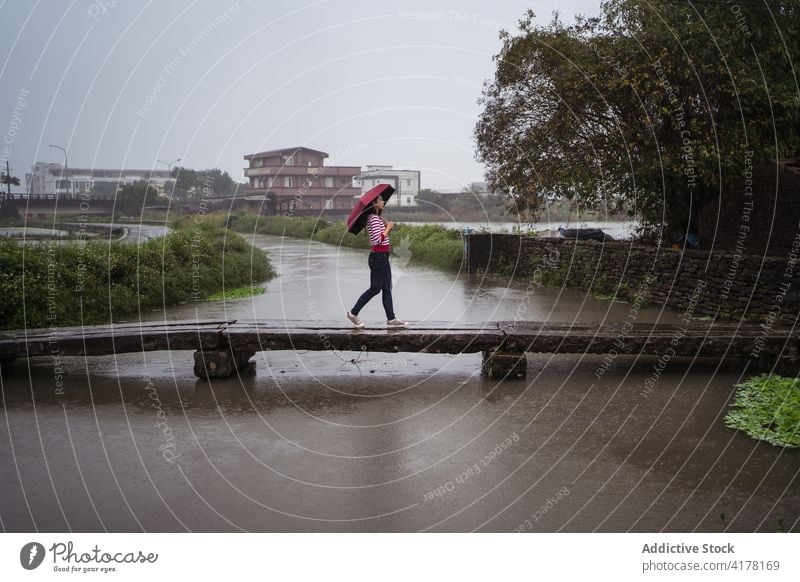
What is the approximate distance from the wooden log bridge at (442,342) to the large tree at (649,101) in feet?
17.8

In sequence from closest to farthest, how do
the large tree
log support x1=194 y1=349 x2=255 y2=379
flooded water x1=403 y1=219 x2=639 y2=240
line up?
1. log support x1=194 y1=349 x2=255 y2=379
2. the large tree
3. flooded water x1=403 y1=219 x2=639 y2=240

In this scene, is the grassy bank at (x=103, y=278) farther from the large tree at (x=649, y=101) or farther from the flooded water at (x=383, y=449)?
the large tree at (x=649, y=101)

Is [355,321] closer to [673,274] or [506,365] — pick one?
[506,365]

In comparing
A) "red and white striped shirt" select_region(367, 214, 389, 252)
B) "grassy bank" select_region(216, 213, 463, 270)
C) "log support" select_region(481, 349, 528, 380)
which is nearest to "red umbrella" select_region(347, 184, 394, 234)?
"red and white striped shirt" select_region(367, 214, 389, 252)

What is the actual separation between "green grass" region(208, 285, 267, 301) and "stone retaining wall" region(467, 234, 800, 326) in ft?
23.3

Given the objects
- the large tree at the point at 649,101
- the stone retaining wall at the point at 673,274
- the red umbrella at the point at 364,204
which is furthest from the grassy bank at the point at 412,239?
the red umbrella at the point at 364,204

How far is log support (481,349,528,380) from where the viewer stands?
341 inches

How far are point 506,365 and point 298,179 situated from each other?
33.2 meters

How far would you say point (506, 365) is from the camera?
28.5ft

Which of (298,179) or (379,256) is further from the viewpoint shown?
(298,179)

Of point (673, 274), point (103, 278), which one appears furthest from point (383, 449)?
point (103, 278)

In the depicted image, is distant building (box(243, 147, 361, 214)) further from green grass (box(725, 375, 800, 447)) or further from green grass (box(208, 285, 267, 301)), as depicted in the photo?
green grass (box(725, 375, 800, 447))

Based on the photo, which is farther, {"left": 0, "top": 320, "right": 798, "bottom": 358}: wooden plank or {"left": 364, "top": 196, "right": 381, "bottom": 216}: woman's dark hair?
{"left": 364, "top": 196, "right": 381, "bottom": 216}: woman's dark hair

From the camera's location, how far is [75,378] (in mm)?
9070
